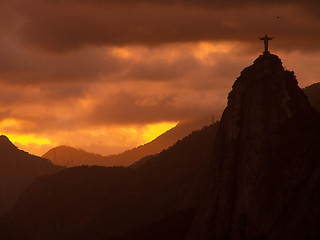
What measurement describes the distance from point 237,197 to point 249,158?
5.76 meters

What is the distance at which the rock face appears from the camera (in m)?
91.8

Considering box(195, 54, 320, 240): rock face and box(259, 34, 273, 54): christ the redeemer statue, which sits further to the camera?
box(259, 34, 273, 54): christ the redeemer statue

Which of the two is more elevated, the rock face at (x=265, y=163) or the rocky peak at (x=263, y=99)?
the rocky peak at (x=263, y=99)

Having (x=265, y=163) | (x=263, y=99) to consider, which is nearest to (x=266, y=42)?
(x=263, y=99)

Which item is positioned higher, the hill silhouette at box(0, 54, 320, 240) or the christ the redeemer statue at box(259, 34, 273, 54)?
the christ the redeemer statue at box(259, 34, 273, 54)

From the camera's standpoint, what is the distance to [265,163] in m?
100

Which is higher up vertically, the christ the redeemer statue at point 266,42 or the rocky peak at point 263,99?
the christ the redeemer statue at point 266,42

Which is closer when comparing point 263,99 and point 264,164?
point 264,164

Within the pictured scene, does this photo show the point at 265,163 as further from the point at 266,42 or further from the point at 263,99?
the point at 266,42

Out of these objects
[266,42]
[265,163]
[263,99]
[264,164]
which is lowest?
[264,164]

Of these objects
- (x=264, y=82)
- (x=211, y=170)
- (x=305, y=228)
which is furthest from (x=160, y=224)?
(x=305, y=228)

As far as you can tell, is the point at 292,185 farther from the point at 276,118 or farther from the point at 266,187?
the point at 276,118

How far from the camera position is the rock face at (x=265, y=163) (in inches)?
3612

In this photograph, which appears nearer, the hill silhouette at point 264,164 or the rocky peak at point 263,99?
the hill silhouette at point 264,164
